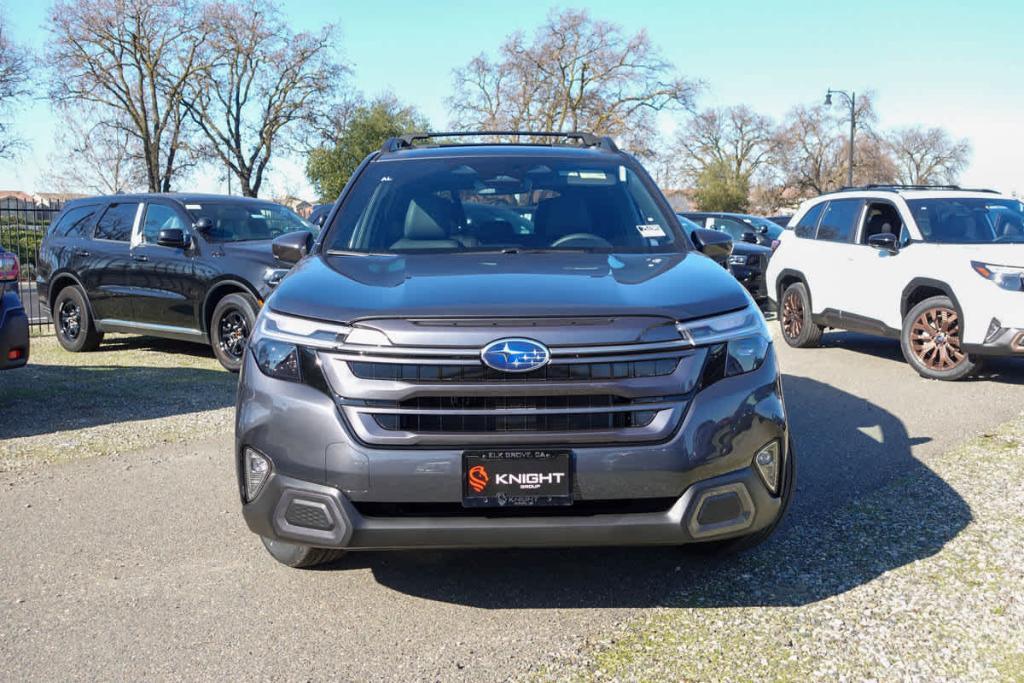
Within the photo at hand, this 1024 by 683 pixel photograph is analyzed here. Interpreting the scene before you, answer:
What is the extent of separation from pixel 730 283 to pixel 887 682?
150 centimetres

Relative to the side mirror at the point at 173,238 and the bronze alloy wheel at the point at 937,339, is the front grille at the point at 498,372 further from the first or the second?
the side mirror at the point at 173,238

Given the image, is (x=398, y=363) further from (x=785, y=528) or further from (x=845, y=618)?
(x=785, y=528)

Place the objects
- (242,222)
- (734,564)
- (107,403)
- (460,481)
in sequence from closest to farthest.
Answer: (460,481), (734,564), (107,403), (242,222)

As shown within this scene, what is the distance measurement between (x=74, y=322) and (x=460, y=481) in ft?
32.1

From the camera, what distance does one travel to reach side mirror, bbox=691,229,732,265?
4.73 meters

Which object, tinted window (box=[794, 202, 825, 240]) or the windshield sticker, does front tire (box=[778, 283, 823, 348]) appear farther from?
the windshield sticker

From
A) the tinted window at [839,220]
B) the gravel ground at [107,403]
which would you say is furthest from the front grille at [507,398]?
the tinted window at [839,220]

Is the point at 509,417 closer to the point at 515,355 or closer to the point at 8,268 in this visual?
the point at 515,355

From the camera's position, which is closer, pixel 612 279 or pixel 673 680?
pixel 673 680

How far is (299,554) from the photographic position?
3879mm

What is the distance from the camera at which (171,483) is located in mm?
5434

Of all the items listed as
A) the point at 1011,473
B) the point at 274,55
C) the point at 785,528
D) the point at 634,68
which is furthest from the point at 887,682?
the point at 634,68

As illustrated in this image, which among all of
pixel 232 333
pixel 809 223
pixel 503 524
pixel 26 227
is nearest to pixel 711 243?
pixel 503 524

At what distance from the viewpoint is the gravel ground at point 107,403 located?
6.52 meters
